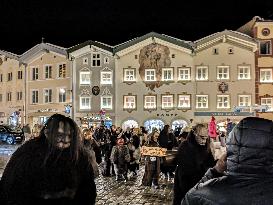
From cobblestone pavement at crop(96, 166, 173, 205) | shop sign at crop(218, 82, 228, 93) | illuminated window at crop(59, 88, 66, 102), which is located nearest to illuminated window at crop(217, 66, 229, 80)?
shop sign at crop(218, 82, 228, 93)

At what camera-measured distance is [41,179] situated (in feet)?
11.6

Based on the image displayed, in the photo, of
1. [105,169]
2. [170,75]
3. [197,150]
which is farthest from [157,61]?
[197,150]

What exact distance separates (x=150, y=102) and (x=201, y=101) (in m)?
4.85

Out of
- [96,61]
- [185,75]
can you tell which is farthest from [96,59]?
[185,75]

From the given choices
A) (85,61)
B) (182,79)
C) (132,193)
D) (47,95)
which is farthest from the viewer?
(47,95)

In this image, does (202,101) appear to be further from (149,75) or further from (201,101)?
(149,75)

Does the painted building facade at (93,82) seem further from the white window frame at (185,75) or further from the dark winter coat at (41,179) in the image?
the dark winter coat at (41,179)

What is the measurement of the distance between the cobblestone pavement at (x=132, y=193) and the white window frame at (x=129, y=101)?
31.2 meters

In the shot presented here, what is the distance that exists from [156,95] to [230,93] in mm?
7003

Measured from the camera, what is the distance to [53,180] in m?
3.53

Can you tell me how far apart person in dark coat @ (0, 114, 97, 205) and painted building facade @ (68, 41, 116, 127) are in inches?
1737

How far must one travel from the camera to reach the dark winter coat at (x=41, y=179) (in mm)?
3510

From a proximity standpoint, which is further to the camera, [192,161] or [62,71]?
[62,71]

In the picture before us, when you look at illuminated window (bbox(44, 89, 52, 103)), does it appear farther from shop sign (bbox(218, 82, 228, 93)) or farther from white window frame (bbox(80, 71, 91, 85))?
shop sign (bbox(218, 82, 228, 93))
